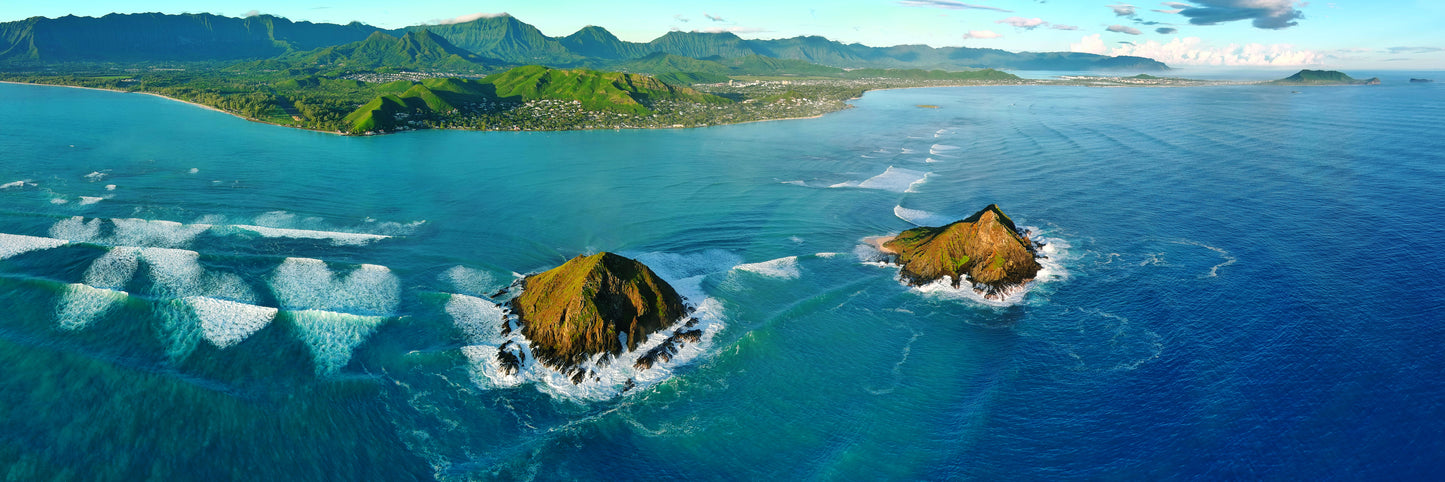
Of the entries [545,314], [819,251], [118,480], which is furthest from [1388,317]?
[118,480]

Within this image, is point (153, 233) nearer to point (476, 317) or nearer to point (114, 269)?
point (114, 269)

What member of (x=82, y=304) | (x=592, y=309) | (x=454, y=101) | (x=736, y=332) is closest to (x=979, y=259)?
(x=736, y=332)

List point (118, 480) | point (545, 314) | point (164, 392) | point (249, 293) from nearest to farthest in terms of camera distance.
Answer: point (118, 480)
point (164, 392)
point (545, 314)
point (249, 293)

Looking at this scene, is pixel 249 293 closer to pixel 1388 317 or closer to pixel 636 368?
pixel 636 368

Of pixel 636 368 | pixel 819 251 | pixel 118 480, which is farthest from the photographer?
pixel 819 251

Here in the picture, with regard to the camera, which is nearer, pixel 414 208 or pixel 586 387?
pixel 586 387

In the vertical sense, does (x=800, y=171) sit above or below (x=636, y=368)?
above

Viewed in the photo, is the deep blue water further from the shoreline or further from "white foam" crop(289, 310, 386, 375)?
the shoreline

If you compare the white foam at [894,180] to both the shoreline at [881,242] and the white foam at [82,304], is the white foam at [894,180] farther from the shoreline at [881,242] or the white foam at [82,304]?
the white foam at [82,304]
